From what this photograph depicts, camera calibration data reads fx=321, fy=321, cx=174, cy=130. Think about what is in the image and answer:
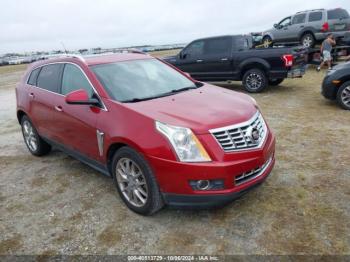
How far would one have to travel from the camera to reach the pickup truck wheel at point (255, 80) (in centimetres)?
1043

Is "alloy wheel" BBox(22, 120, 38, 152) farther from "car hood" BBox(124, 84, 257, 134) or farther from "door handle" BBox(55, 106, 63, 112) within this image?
"car hood" BBox(124, 84, 257, 134)

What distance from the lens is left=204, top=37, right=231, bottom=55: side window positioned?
11.1 metres

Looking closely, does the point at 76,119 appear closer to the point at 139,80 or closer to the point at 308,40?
the point at 139,80

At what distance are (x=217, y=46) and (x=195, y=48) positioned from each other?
0.87m

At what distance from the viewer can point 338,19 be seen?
→ 15.6 metres

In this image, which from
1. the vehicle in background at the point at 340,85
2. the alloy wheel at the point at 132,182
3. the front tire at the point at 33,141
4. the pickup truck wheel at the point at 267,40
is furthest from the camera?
the pickup truck wheel at the point at 267,40

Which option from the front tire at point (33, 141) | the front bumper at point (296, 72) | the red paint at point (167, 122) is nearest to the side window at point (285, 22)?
the front bumper at point (296, 72)

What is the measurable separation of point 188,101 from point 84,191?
6.35ft

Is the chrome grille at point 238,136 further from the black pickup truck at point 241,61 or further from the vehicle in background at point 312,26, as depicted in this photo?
the vehicle in background at point 312,26

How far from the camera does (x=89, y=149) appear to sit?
4.20 m

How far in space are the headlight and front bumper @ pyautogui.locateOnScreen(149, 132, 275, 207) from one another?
7 centimetres

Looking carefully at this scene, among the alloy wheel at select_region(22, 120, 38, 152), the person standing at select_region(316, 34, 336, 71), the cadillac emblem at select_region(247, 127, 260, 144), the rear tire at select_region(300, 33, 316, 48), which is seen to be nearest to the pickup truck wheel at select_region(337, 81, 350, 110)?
the cadillac emblem at select_region(247, 127, 260, 144)

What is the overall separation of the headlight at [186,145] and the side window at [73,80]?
1460 mm

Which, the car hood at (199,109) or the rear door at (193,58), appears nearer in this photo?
the car hood at (199,109)
